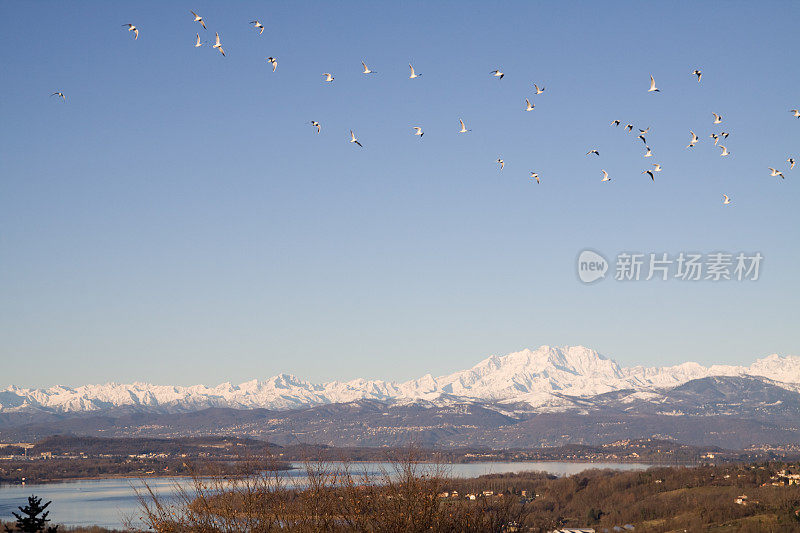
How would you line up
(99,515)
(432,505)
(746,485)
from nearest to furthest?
→ (432,505), (99,515), (746,485)

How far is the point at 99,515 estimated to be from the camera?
154 metres

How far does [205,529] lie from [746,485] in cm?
17350

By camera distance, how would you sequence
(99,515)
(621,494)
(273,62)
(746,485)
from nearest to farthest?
(273,62)
(99,515)
(746,485)
(621,494)

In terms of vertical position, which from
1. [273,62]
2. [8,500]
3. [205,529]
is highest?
[273,62]

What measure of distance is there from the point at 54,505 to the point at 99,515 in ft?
92.6

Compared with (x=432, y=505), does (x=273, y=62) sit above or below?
above

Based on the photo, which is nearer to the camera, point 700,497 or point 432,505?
point 432,505

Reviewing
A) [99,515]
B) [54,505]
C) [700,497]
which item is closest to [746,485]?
[700,497]

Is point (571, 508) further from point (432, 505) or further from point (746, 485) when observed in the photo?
point (432, 505)

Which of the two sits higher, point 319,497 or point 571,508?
point 319,497

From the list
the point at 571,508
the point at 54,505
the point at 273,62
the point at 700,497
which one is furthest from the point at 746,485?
the point at 273,62

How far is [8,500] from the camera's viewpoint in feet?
633

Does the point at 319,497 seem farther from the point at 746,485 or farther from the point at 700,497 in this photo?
the point at 746,485

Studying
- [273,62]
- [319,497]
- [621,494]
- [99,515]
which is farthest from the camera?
[621,494]
